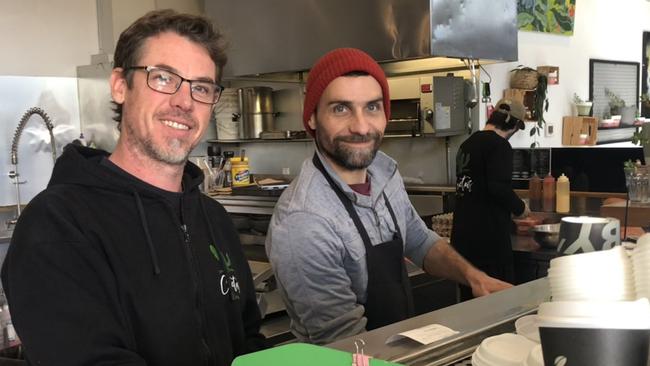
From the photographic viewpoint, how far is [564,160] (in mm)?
5199

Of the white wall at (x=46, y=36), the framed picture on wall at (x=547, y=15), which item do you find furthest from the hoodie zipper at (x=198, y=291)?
the framed picture on wall at (x=547, y=15)

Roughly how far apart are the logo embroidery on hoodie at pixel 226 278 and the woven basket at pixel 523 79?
15.5 ft

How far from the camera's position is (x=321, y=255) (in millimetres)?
1585

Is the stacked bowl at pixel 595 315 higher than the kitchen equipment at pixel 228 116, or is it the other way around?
the kitchen equipment at pixel 228 116

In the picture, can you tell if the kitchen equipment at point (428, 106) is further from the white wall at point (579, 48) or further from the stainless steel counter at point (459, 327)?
the stainless steel counter at point (459, 327)

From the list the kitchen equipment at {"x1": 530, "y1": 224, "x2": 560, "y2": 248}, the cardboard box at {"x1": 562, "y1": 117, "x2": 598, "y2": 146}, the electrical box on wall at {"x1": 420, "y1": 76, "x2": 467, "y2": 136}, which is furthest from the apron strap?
the cardboard box at {"x1": 562, "y1": 117, "x2": 598, "y2": 146}

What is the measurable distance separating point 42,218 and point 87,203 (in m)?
0.11

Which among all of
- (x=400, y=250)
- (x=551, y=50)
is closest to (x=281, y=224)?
(x=400, y=250)

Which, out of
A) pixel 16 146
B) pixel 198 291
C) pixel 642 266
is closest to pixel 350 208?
pixel 198 291

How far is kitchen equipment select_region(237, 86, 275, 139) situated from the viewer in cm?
604

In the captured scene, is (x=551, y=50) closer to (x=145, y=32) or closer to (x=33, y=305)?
(x=145, y=32)

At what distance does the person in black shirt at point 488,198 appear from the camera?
367 cm

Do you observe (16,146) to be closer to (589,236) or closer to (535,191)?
(535,191)

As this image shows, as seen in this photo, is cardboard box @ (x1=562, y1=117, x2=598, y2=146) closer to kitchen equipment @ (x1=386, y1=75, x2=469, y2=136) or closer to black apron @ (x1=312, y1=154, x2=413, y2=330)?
kitchen equipment @ (x1=386, y1=75, x2=469, y2=136)
